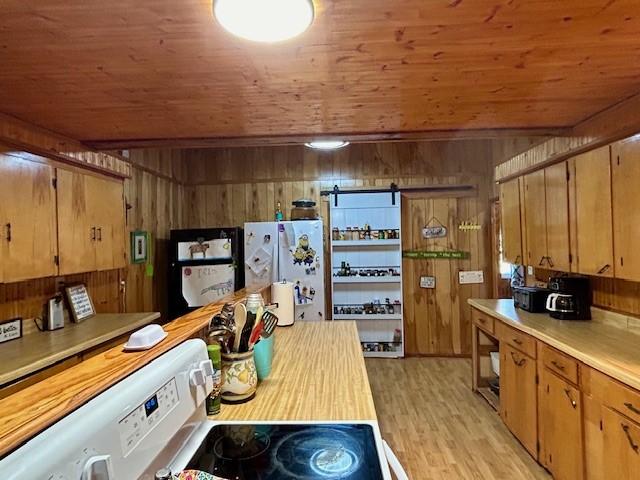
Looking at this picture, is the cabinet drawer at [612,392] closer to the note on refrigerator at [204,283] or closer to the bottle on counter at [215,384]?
the bottle on counter at [215,384]

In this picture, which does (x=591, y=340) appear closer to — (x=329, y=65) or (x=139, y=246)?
(x=329, y=65)

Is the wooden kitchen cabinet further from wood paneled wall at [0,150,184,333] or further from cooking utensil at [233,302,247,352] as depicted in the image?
cooking utensil at [233,302,247,352]

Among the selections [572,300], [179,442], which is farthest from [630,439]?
[179,442]

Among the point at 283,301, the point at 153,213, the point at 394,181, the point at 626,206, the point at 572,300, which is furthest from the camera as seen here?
the point at 394,181

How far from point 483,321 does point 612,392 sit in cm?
166

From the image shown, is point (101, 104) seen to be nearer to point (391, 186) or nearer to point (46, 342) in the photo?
point (46, 342)

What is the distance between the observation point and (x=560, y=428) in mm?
2197

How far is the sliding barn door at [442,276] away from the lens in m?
4.83

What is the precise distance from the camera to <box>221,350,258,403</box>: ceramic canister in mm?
1398

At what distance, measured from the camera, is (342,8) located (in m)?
1.26

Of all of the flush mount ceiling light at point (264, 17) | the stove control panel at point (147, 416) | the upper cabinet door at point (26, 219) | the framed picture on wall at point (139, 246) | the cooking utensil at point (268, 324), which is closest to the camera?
the stove control panel at point (147, 416)

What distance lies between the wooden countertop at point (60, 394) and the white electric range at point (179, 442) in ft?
0.07

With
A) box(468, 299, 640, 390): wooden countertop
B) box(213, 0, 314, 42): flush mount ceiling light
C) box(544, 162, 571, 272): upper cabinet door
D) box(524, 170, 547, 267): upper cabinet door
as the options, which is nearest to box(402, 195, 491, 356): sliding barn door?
box(524, 170, 547, 267): upper cabinet door

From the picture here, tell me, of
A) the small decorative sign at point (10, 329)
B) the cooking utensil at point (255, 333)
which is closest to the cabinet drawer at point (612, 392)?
the cooking utensil at point (255, 333)
